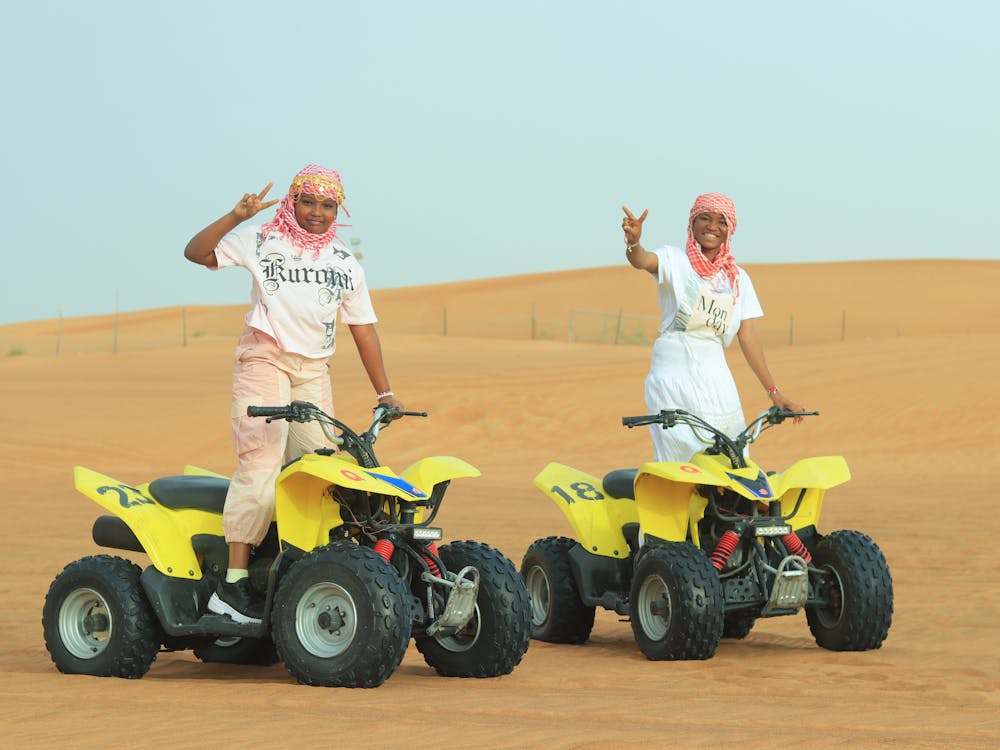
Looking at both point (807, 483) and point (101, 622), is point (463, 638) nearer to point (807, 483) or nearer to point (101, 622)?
point (101, 622)

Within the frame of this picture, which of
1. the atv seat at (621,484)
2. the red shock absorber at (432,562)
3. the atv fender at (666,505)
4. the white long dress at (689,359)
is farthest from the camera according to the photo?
the atv seat at (621,484)

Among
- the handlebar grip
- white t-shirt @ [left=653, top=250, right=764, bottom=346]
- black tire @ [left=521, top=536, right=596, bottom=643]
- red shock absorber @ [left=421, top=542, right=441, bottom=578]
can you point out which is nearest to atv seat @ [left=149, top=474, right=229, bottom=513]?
the handlebar grip

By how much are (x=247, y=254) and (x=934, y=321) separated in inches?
2273

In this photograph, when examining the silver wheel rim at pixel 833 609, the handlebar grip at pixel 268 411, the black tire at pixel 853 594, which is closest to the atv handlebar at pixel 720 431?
the black tire at pixel 853 594

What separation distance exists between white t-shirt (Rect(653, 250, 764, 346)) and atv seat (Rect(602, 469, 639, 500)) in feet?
2.74

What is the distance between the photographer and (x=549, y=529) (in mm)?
15414

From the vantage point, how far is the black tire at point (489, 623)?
7320mm

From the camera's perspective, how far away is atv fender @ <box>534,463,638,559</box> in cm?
922

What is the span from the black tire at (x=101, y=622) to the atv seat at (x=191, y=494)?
0.36m

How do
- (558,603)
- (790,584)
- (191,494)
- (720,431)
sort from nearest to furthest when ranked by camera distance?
(191,494) < (790,584) < (720,431) < (558,603)

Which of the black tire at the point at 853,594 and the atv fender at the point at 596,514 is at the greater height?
the atv fender at the point at 596,514

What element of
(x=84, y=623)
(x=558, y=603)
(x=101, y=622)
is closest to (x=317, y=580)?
(x=101, y=622)

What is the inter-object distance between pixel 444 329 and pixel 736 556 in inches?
1781

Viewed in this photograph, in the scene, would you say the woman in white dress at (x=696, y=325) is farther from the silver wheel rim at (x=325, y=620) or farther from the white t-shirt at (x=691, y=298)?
the silver wheel rim at (x=325, y=620)
